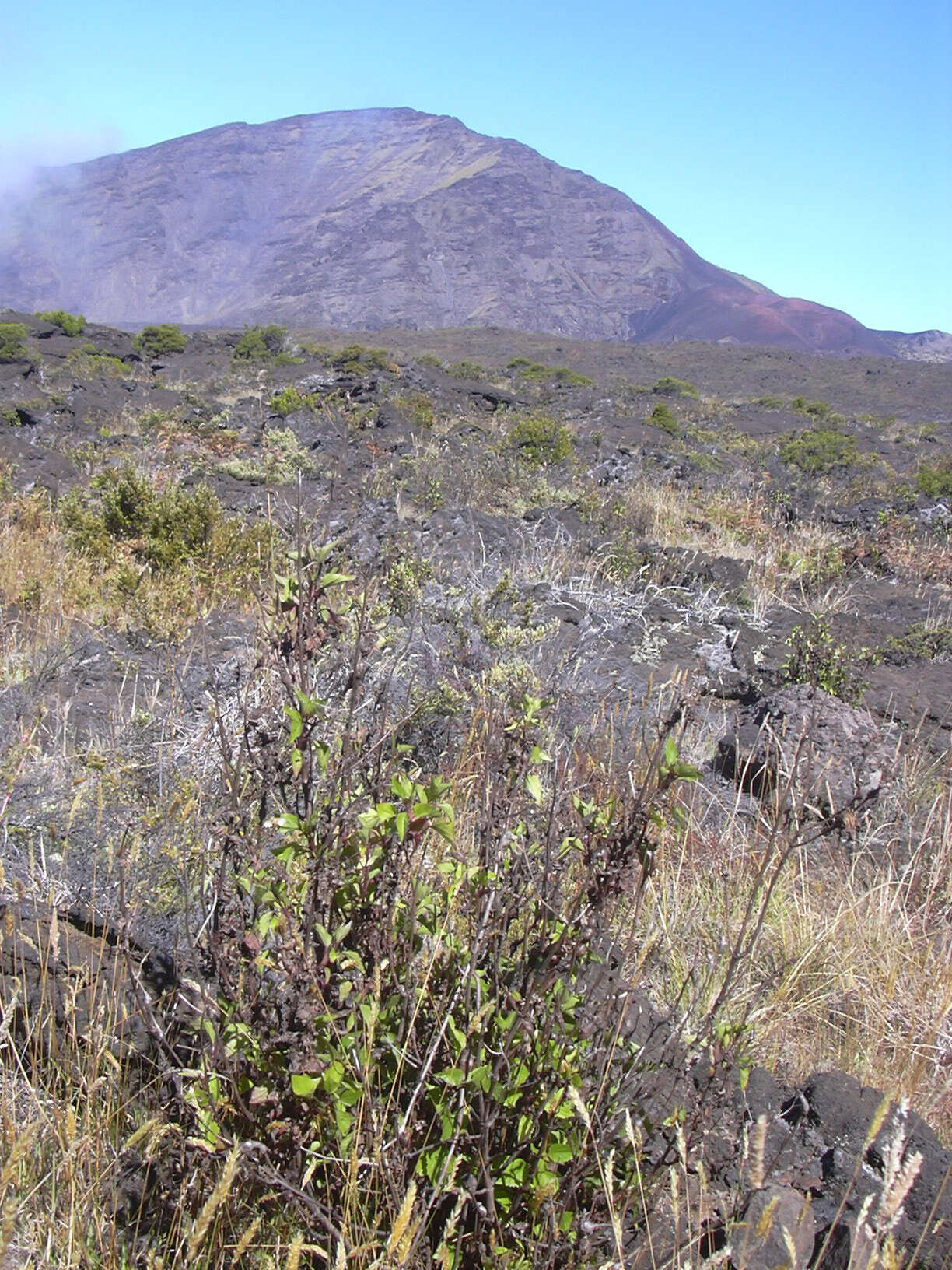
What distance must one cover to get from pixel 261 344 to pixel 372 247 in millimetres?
96231

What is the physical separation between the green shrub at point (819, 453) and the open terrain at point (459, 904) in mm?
8196

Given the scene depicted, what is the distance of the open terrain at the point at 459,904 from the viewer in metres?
1.33

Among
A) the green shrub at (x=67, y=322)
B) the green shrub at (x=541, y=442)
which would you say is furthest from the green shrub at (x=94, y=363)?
the green shrub at (x=541, y=442)

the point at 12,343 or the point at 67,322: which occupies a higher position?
the point at 67,322

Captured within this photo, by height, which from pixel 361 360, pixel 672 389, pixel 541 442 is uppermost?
→ pixel 672 389

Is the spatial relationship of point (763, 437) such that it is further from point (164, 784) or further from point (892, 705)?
point (164, 784)

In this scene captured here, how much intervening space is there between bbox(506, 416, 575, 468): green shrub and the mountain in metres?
78.2

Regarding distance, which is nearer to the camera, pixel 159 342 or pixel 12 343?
pixel 12 343

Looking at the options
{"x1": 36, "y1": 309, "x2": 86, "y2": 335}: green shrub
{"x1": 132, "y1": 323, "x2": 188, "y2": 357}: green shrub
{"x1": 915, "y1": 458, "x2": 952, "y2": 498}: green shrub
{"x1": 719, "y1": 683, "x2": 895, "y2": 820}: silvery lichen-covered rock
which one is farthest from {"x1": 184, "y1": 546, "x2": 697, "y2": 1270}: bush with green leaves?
{"x1": 36, "y1": 309, "x2": 86, "y2": 335}: green shrub

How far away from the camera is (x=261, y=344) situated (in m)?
23.7

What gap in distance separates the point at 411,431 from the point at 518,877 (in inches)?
420

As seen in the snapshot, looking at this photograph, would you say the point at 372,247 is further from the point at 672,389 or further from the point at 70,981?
the point at 70,981

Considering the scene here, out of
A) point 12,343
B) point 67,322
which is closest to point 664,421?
point 12,343

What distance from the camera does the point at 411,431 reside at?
11703mm
